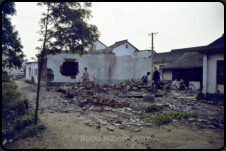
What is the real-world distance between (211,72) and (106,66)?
9.69 m

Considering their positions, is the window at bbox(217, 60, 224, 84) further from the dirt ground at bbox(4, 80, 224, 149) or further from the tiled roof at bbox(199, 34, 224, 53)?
the dirt ground at bbox(4, 80, 224, 149)

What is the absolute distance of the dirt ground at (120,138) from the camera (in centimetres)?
388

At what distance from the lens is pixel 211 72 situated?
382 inches

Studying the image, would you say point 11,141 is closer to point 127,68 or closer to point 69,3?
point 69,3

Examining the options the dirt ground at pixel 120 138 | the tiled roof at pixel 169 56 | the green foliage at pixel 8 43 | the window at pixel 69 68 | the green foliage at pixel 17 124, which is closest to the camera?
the dirt ground at pixel 120 138

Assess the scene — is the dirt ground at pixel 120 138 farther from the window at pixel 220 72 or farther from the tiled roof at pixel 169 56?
the tiled roof at pixel 169 56

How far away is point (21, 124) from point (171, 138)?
14.7ft

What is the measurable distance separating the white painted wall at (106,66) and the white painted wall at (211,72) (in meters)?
8.98

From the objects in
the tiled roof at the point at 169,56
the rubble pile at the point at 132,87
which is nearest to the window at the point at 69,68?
the rubble pile at the point at 132,87

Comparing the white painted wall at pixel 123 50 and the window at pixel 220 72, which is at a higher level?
the white painted wall at pixel 123 50

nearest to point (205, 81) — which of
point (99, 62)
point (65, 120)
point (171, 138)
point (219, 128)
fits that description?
point (219, 128)

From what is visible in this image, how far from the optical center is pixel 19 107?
263 inches

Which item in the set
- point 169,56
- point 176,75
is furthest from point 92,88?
point 169,56

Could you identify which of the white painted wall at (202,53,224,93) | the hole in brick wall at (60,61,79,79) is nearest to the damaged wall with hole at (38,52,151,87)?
the hole in brick wall at (60,61,79,79)
